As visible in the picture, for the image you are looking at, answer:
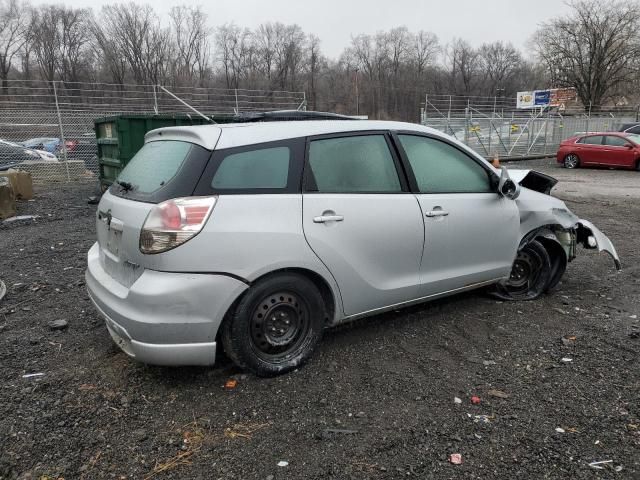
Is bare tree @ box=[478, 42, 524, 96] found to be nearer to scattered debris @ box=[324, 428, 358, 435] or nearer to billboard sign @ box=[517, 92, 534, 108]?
billboard sign @ box=[517, 92, 534, 108]

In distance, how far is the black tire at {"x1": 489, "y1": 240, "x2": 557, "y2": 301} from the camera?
4512mm

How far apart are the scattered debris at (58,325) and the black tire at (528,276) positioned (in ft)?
12.0

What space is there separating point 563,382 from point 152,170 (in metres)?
2.94

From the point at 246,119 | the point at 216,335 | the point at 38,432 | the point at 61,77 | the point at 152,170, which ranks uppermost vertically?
the point at 61,77

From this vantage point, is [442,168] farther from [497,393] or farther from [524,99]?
[524,99]

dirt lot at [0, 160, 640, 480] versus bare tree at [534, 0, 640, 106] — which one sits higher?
bare tree at [534, 0, 640, 106]

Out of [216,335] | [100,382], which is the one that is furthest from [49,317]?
[216,335]

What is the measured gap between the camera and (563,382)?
3.13 metres

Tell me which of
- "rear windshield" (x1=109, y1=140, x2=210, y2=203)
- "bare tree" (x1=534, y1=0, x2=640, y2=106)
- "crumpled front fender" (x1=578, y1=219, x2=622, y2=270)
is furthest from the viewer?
"bare tree" (x1=534, y1=0, x2=640, y2=106)

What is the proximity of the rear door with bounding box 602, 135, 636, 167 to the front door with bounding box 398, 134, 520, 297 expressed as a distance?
17.5m

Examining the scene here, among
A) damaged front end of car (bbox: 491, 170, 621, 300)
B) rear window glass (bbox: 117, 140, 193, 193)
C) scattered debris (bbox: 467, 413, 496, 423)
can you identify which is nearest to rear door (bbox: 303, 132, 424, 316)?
rear window glass (bbox: 117, 140, 193, 193)

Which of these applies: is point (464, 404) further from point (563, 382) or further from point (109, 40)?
point (109, 40)

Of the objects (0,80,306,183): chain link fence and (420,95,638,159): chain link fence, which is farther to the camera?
(420,95,638,159): chain link fence

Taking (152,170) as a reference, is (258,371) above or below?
below
